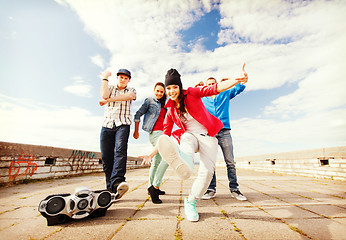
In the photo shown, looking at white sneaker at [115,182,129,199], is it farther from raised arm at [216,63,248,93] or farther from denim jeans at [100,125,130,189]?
raised arm at [216,63,248,93]

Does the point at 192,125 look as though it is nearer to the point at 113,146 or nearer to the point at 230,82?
the point at 230,82

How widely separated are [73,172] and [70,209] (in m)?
5.61

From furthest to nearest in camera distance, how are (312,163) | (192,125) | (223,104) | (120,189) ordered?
(312,163), (223,104), (120,189), (192,125)

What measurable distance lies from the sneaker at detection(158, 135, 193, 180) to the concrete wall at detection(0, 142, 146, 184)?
4.64 metres

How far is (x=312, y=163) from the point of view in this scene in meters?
6.14

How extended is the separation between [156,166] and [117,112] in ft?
3.76

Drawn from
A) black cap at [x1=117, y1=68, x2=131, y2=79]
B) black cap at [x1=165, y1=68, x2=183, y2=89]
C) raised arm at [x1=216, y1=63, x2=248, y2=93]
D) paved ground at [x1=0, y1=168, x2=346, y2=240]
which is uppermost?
black cap at [x1=117, y1=68, x2=131, y2=79]

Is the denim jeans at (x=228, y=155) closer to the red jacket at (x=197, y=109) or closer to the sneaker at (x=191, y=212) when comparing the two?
the red jacket at (x=197, y=109)

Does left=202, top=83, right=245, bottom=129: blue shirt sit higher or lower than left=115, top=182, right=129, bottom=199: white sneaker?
higher

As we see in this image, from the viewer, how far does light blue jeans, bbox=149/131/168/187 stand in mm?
2747

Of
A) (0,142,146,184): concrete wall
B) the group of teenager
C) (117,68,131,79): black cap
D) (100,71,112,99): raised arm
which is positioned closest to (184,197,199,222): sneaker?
the group of teenager

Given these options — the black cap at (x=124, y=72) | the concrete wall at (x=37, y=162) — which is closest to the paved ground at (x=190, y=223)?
the black cap at (x=124, y=72)

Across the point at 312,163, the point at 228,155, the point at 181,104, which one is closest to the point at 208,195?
the point at 228,155

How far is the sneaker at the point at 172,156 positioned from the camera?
159 centimetres
